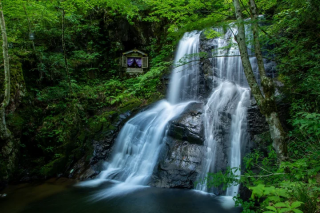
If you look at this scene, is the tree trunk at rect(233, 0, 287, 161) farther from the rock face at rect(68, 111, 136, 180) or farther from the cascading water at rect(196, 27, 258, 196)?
the rock face at rect(68, 111, 136, 180)

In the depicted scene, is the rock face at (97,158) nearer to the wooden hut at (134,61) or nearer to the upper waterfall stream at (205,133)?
the upper waterfall stream at (205,133)

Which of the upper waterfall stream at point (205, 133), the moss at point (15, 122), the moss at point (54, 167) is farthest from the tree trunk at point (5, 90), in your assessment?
the upper waterfall stream at point (205, 133)

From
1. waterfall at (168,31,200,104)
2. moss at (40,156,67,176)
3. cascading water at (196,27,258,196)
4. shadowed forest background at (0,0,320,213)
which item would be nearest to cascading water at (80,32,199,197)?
waterfall at (168,31,200,104)

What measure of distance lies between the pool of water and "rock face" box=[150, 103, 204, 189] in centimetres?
41

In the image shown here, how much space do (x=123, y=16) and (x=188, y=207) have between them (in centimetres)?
1390

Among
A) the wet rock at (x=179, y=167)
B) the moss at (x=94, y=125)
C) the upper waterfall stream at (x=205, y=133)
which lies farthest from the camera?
the moss at (x=94, y=125)

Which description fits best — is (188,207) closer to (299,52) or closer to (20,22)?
(299,52)

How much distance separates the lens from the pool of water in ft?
17.1

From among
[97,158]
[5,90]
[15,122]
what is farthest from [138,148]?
[5,90]

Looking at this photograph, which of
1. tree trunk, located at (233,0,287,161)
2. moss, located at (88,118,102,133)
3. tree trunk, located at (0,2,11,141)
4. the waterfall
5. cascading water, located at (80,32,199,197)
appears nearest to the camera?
tree trunk, located at (233,0,287,161)

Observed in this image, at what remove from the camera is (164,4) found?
5.19 meters

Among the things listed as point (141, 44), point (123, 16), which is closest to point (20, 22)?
point (123, 16)

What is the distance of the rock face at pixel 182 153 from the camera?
6586 millimetres

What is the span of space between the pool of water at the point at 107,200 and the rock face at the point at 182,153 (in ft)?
1.36
